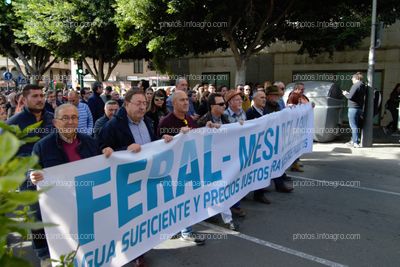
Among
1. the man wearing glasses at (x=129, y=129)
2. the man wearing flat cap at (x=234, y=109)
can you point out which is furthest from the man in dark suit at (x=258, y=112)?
the man wearing glasses at (x=129, y=129)

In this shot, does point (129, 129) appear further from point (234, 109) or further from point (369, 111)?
point (369, 111)

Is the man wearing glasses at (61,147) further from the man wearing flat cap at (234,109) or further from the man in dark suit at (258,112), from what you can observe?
the man in dark suit at (258,112)

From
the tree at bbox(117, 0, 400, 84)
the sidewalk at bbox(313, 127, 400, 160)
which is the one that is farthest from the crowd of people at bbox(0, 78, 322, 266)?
the tree at bbox(117, 0, 400, 84)

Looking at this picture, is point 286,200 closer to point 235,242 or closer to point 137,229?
point 235,242

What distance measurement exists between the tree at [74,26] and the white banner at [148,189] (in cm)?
1206

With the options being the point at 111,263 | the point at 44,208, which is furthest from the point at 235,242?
the point at 44,208

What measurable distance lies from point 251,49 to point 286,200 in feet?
28.4

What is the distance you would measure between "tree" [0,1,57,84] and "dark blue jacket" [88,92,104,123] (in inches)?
599

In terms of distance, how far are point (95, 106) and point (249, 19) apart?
6.14 metres

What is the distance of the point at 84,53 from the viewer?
19.7 m

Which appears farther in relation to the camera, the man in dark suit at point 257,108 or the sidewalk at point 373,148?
the sidewalk at point 373,148

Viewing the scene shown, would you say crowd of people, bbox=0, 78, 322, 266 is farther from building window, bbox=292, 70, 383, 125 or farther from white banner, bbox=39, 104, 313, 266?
building window, bbox=292, 70, 383, 125

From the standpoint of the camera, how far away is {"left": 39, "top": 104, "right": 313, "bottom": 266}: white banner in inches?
108

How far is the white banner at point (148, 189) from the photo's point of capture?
274 cm
